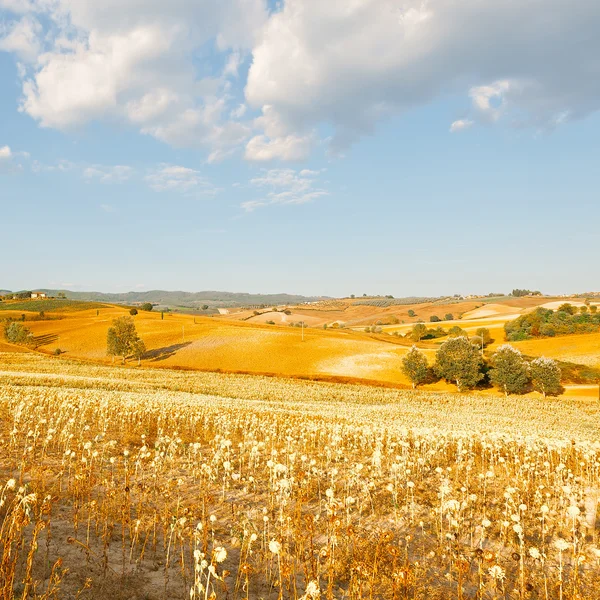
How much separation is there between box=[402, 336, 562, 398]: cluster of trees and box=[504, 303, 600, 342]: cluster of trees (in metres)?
41.3

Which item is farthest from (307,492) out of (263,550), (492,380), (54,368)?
(492,380)

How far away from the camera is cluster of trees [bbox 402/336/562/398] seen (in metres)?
57.7

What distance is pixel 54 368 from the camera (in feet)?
175

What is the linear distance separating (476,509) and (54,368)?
55878 millimetres

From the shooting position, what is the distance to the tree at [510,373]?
5989 centimetres

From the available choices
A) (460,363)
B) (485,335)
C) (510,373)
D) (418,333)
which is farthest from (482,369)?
(418,333)

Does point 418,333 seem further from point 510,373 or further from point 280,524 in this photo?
point 280,524

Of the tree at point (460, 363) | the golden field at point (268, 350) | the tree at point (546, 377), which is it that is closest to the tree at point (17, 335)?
the golden field at point (268, 350)

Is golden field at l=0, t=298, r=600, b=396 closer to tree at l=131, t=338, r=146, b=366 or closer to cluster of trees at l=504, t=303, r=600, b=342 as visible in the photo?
tree at l=131, t=338, r=146, b=366

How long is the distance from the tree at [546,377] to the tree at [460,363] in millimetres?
7639

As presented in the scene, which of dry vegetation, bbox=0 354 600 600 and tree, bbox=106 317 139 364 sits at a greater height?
dry vegetation, bbox=0 354 600 600

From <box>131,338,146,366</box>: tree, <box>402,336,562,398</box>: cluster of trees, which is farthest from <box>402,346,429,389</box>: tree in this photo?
<box>131,338,146,366</box>: tree

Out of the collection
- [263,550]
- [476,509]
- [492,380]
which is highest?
[263,550]

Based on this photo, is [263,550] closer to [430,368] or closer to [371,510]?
[371,510]
